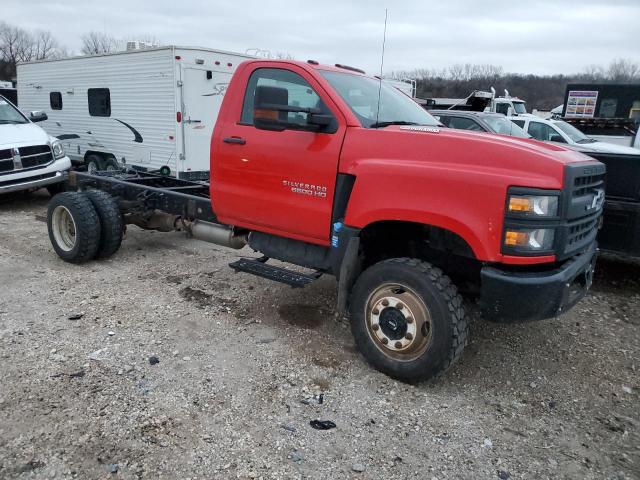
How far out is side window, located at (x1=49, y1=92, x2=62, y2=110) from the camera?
1238 centimetres

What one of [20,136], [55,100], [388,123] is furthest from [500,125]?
[55,100]

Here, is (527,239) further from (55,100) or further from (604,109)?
(604,109)

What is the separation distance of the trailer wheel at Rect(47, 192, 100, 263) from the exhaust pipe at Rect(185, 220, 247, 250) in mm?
1289

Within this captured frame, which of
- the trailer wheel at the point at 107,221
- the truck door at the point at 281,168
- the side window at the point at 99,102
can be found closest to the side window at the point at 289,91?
the truck door at the point at 281,168

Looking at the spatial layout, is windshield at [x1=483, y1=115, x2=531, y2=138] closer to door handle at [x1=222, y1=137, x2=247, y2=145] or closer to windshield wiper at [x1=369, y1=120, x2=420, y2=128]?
windshield wiper at [x1=369, y1=120, x2=420, y2=128]

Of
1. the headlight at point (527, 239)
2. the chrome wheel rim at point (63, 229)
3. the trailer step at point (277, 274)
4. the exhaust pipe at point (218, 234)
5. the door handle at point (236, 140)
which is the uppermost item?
the door handle at point (236, 140)

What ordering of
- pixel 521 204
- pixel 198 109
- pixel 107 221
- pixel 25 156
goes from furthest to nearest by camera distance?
pixel 198 109 < pixel 25 156 < pixel 107 221 < pixel 521 204

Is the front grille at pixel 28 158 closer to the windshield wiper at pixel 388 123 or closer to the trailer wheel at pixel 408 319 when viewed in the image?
the windshield wiper at pixel 388 123

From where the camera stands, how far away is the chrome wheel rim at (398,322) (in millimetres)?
3488

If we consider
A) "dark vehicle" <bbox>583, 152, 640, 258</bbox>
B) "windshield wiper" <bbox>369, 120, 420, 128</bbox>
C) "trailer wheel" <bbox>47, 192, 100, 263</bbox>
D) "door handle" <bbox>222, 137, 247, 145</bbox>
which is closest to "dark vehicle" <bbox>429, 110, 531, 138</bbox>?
"dark vehicle" <bbox>583, 152, 640, 258</bbox>

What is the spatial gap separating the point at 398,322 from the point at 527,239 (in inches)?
40.6

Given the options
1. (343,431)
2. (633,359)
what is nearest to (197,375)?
(343,431)

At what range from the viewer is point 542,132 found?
11.2 meters

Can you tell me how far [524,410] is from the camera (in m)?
3.42
